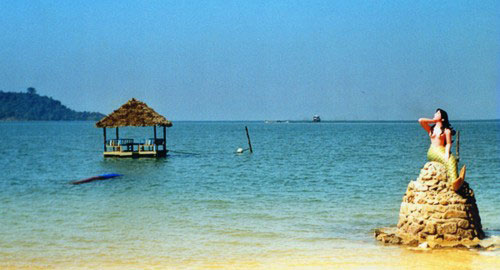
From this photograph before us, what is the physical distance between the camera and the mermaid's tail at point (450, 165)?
10586 mm

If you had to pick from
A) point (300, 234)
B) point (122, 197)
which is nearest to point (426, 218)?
point (300, 234)

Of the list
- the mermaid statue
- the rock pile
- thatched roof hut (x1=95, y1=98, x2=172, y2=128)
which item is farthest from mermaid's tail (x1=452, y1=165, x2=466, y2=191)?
thatched roof hut (x1=95, y1=98, x2=172, y2=128)

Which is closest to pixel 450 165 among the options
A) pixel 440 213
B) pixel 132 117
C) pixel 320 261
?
pixel 440 213

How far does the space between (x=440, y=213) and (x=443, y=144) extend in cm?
137

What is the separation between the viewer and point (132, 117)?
35281 millimetres

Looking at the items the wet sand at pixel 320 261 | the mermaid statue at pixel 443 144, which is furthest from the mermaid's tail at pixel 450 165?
the wet sand at pixel 320 261

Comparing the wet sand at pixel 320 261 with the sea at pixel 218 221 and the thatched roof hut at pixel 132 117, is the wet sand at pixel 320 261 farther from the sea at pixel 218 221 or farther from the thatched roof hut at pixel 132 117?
the thatched roof hut at pixel 132 117

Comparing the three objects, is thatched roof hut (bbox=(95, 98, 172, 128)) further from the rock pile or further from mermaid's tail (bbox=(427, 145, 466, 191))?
the rock pile

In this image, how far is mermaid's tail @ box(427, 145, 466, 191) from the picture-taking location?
10586 millimetres

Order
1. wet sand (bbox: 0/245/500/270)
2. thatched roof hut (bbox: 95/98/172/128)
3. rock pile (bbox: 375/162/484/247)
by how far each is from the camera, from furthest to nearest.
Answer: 1. thatched roof hut (bbox: 95/98/172/128)
2. rock pile (bbox: 375/162/484/247)
3. wet sand (bbox: 0/245/500/270)

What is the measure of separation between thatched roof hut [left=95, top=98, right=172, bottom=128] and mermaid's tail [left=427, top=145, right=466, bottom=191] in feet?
84.1

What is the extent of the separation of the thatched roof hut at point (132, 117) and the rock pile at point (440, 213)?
25.7 metres

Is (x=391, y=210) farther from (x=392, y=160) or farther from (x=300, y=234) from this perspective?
(x=392, y=160)

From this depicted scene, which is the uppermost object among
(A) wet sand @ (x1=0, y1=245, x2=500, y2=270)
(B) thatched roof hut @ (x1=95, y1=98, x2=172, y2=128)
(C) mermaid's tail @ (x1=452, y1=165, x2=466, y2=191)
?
(B) thatched roof hut @ (x1=95, y1=98, x2=172, y2=128)
